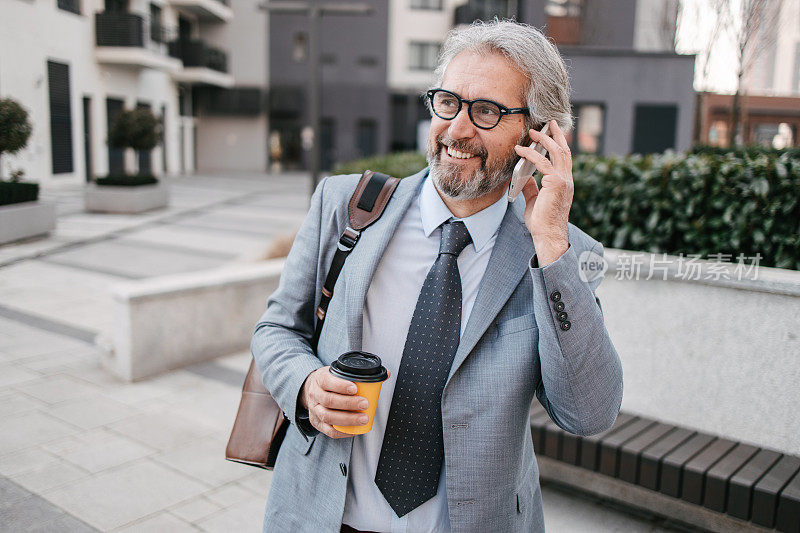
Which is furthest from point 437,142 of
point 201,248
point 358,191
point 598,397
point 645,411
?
point 201,248

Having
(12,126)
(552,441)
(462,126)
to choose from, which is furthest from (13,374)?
(12,126)

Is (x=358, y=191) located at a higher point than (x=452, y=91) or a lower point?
lower

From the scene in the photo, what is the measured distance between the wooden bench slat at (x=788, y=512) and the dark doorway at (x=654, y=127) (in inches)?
597

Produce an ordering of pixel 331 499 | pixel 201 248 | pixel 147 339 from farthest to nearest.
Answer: pixel 201 248
pixel 147 339
pixel 331 499

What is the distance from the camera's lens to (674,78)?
16.4 metres

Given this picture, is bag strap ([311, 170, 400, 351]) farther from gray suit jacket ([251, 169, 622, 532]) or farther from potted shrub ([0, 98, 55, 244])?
potted shrub ([0, 98, 55, 244])

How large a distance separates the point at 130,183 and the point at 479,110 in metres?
15.6

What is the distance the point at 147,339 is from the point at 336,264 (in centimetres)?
374

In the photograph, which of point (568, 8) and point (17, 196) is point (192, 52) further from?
point (17, 196)

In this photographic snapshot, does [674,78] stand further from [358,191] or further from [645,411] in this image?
[358,191]

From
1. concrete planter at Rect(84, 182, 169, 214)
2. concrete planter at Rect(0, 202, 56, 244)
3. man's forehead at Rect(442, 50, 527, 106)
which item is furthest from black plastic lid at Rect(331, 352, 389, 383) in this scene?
concrete planter at Rect(84, 182, 169, 214)

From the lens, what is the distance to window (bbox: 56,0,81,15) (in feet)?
46.4

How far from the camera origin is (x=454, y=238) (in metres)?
1.64

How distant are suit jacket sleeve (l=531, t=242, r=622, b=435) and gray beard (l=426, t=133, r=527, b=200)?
0.82ft
